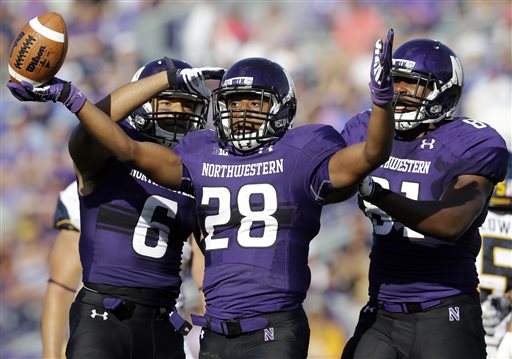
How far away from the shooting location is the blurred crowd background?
8.04m

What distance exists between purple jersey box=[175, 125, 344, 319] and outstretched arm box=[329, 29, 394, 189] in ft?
0.28

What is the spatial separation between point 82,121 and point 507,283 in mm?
2809

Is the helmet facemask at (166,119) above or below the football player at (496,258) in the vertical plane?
above

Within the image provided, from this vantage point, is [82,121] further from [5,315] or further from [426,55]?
[5,315]

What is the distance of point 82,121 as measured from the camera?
138 inches

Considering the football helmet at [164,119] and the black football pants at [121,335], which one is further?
the football helmet at [164,119]

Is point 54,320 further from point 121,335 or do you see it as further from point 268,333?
point 268,333

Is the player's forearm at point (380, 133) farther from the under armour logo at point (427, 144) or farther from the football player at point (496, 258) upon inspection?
the football player at point (496, 258)

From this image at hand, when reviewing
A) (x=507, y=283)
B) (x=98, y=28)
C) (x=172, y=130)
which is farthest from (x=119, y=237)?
(x=98, y=28)

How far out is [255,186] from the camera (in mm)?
3402

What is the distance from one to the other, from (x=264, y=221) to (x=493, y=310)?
236cm

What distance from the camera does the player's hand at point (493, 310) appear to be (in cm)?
522

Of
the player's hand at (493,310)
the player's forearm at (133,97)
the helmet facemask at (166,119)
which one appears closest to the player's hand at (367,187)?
the player's forearm at (133,97)

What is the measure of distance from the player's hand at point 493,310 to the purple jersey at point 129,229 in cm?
208
